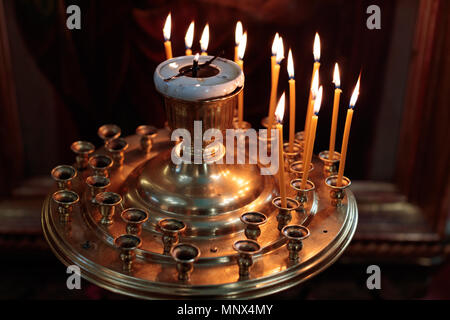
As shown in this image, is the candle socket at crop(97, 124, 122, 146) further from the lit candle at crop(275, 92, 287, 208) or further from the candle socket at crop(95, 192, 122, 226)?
the lit candle at crop(275, 92, 287, 208)

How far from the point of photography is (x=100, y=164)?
210cm

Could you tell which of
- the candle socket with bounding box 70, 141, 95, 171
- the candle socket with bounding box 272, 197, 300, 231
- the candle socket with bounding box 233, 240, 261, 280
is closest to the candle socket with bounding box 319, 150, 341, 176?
the candle socket with bounding box 272, 197, 300, 231

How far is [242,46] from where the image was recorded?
7.04 ft

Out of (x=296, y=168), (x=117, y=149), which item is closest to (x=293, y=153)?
(x=296, y=168)

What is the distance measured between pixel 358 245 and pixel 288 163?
187 cm

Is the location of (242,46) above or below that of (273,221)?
above

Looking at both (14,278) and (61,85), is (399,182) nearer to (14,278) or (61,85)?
(61,85)

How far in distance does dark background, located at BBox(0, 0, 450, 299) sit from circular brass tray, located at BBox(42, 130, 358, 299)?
96cm

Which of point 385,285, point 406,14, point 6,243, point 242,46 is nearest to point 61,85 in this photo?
point 6,243

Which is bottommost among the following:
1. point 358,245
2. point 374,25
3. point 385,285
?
point 385,285

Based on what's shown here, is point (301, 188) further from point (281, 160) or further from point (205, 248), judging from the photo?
point (205, 248)

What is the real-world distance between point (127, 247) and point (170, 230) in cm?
14

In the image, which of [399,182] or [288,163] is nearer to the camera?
[288,163]

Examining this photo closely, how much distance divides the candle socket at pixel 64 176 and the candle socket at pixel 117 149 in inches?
6.5
